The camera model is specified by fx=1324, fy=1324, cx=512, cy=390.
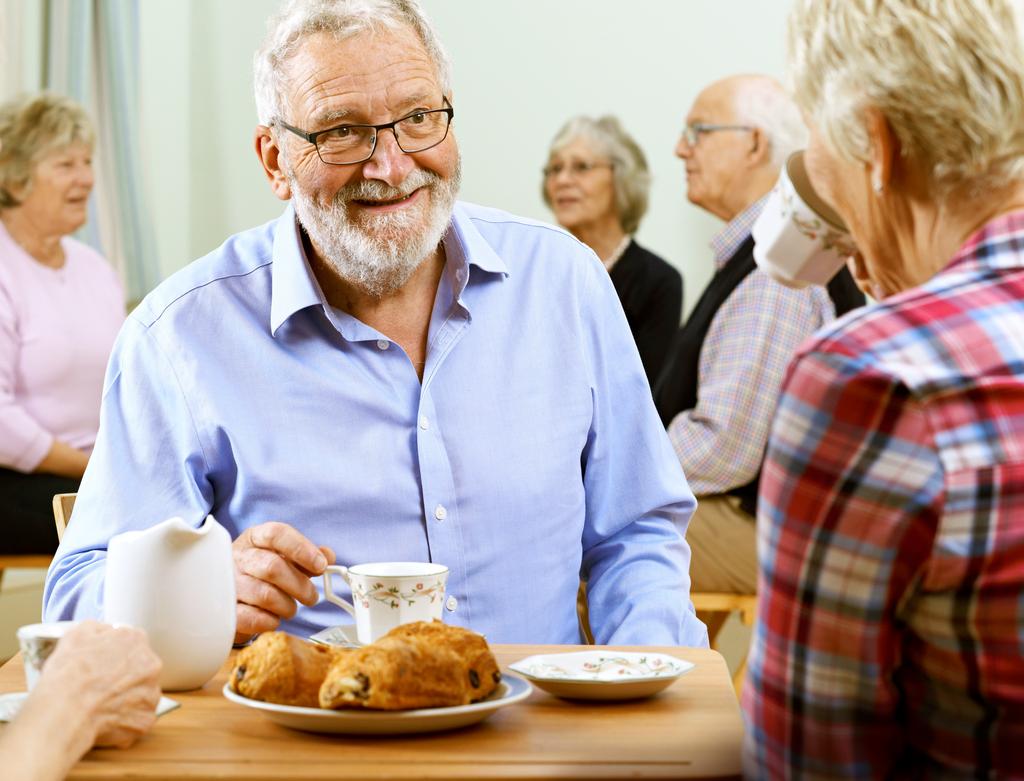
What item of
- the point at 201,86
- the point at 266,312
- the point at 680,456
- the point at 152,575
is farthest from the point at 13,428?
the point at 201,86

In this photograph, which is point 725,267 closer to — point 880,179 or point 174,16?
point 880,179

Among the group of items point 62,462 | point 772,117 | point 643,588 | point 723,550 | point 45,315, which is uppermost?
point 772,117

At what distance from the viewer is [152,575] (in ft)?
3.80

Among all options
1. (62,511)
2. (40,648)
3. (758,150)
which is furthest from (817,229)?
(758,150)

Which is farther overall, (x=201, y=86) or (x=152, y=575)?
(x=201, y=86)

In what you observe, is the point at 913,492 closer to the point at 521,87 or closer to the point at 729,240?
the point at 729,240

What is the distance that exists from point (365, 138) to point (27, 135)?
9.42ft

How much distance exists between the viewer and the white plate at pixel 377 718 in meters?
1.03

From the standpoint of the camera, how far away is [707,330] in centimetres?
325

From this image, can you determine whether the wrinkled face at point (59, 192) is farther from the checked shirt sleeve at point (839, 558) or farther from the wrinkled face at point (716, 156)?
the checked shirt sleeve at point (839, 558)

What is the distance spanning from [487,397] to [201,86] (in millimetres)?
4908

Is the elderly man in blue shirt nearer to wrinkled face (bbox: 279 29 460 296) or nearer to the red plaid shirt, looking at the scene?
wrinkled face (bbox: 279 29 460 296)

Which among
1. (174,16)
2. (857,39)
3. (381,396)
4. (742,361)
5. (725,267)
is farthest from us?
(174,16)

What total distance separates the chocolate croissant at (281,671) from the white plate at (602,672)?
19 centimetres
